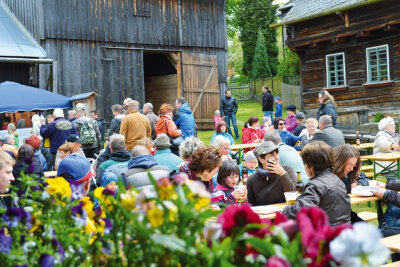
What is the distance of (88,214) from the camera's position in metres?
2.07

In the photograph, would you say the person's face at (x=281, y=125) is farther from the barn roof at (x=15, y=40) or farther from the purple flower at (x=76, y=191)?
the purple flower at (x=76, y=191)

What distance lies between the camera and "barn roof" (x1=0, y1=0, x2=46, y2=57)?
15.2 meters

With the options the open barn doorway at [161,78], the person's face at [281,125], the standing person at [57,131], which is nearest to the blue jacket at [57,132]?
the standing person at [57,131]

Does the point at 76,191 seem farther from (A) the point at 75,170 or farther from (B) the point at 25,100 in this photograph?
(B) the point at 25,100

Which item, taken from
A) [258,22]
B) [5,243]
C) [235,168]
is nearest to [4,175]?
[5,243]

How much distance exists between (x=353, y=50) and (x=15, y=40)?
12.4 meters

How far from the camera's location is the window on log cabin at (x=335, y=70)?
1910cm

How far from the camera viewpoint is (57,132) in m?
9.98

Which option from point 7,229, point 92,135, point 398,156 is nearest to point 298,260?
point 7,229

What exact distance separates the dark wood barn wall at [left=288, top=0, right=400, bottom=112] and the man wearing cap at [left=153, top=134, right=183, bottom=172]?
472 inches

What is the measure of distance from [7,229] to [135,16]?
52.8 feet

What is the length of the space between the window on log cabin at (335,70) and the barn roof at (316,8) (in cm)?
193

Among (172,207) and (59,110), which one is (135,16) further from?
(172,207)

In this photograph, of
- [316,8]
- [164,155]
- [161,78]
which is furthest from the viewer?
[161,78]
